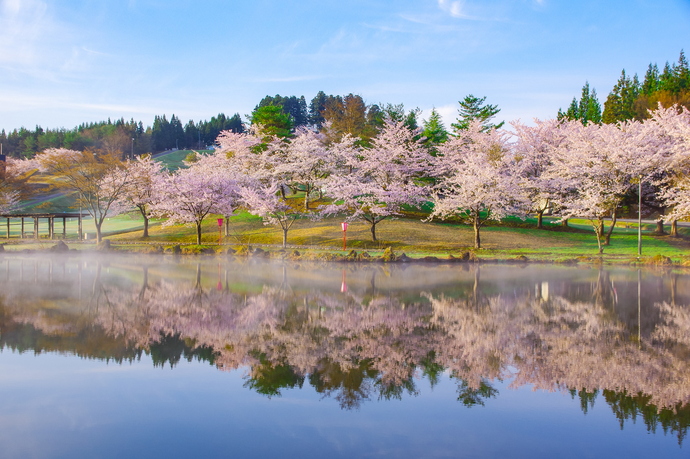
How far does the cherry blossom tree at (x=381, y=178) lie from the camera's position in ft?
156

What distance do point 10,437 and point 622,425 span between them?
29.7 feet

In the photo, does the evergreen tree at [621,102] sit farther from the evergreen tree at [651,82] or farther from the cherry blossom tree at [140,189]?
the cherry blossom tree at [140,189]

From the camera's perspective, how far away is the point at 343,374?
10664 mm

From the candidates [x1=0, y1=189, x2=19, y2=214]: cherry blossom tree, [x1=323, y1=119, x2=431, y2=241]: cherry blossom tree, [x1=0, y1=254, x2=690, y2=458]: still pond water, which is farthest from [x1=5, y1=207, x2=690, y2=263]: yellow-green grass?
[x1=0, y1=254, x2=690, y2=458]: still pond water

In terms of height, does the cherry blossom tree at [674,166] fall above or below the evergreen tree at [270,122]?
below

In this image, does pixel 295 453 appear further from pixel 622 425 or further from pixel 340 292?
pixel 340 292

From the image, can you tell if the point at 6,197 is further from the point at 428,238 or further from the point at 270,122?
the point at 428,238

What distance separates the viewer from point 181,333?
1417 cm

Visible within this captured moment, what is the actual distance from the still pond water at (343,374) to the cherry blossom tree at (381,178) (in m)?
26.8

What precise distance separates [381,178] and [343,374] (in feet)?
158

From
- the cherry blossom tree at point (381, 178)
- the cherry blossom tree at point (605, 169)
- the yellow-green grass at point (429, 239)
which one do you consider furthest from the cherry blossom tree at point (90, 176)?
the cherry blossom tree at point (605, 169)

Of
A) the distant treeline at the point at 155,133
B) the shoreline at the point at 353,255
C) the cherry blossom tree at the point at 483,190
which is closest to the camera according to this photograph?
the shoreline at the point at 353,255

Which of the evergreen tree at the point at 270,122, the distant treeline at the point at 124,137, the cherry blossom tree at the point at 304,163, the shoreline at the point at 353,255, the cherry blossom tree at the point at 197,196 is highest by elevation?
the distant treeline at the point at 124,137

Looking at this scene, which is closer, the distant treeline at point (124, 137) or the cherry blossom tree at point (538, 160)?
the cherry blossom tree at point (538, 160)
